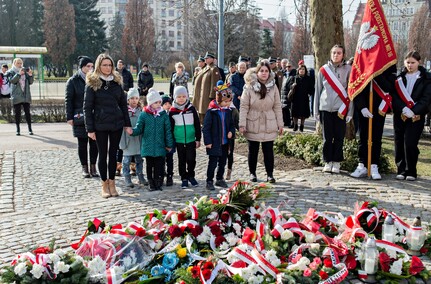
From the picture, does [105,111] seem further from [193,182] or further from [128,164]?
[193,182]

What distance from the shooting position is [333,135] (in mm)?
8641

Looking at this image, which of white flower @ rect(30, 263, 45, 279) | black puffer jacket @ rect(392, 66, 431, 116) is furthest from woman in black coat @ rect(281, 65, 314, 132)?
white flower @ rect(30, 263, 45, 279)

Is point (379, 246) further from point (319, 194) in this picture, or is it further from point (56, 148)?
point (56, 148)

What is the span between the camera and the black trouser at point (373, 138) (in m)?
8.46

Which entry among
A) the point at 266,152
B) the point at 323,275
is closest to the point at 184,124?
the point at 266,152

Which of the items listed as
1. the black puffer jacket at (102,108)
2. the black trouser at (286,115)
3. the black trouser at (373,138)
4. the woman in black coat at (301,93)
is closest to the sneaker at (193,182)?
the black puffer jacket at (102,108)

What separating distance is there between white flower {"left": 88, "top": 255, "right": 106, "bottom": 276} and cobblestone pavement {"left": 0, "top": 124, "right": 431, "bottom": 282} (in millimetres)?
1316

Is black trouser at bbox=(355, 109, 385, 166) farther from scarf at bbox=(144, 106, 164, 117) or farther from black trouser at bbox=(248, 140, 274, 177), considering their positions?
scarf at bbox=(144, 106, 164, 117)

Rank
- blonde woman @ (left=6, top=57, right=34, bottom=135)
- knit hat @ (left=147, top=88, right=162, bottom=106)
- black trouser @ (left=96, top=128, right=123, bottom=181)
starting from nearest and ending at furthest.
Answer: black trouser @ (left=96, top=128, right=123, bottom=181), knit hat @ (left=147, top=88, right=162, bottom=106), blonde woman @ (left=6, top=57, right=34, bottom=135)

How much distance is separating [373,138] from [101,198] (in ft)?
14.8

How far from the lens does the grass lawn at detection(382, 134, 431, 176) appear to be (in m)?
9.38

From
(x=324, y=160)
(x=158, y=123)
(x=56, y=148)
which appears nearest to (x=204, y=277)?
(x=158, y=123)

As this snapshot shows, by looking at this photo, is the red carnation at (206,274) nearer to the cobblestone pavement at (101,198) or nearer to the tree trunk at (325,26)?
the cobblestone pavement at (101,198)

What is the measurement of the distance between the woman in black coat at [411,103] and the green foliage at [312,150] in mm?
625
